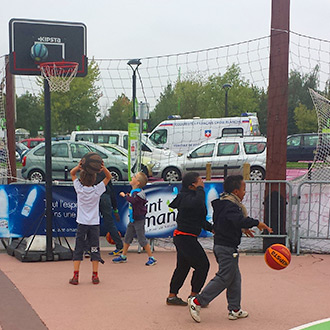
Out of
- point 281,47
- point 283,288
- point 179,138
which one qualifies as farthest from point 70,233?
point 179,138

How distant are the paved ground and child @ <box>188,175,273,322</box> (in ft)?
0.59

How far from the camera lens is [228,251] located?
16.1 ft

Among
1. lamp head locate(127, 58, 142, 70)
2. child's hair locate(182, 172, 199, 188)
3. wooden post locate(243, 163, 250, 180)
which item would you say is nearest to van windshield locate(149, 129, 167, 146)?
wooden post locate(243, 163, 250, 180)

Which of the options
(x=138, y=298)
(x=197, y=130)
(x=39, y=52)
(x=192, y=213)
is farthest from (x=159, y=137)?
(x=192, y=213)

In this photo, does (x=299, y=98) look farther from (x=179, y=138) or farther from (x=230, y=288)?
(x=230, y=288)

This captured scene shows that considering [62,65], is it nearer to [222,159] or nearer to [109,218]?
[109,218]

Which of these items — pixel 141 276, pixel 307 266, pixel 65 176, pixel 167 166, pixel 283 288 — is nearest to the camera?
pixel 283 288

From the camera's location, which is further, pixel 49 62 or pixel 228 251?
pixel 49 62

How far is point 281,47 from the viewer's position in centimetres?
791

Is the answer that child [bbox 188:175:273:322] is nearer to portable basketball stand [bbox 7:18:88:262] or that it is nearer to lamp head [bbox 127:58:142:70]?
portable basketball stand [bbox 7:18:88:262]

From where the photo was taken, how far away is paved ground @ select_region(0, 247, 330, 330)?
4.82m

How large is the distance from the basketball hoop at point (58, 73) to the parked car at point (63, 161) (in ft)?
35.3

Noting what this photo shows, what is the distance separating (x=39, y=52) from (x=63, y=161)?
1141 centimetres

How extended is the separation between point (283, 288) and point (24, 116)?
50.9 m
